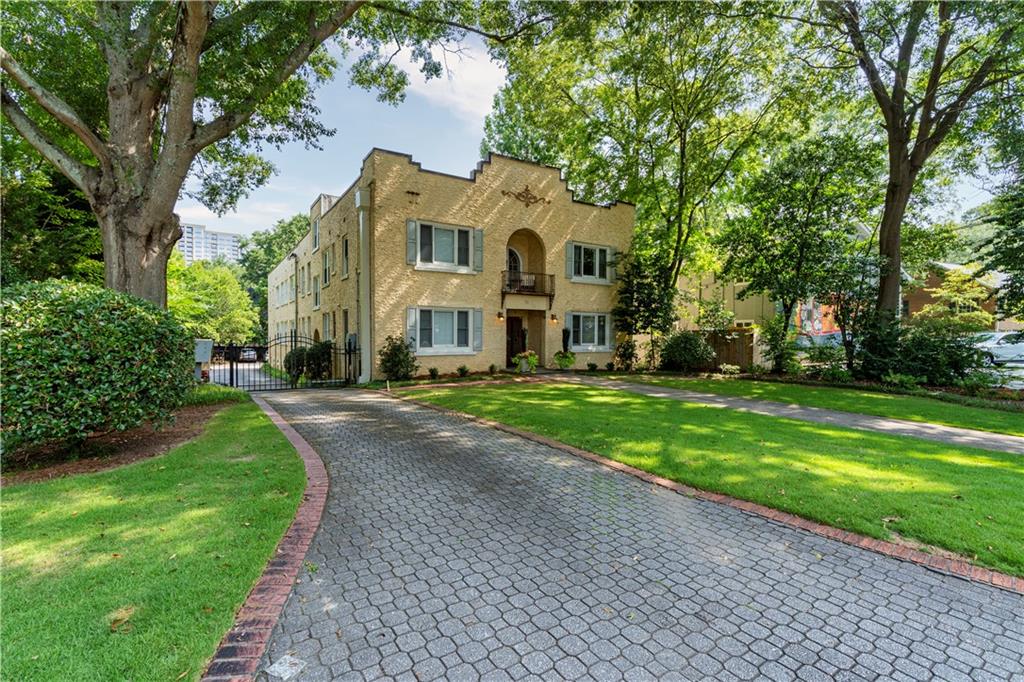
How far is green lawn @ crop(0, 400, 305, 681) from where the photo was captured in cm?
234

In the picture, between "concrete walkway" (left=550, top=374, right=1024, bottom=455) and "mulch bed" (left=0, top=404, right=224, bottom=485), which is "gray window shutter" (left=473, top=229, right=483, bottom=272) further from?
"mulch bed" (left=0, top=404, right=224, bottom=485)

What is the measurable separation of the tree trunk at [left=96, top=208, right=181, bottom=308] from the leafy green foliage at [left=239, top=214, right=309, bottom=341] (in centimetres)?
4796

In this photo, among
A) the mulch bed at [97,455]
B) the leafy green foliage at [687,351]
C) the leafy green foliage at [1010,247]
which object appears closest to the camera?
the mulch bed at [97,455]

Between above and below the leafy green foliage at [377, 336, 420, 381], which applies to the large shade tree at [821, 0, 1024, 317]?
above

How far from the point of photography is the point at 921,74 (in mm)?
16234

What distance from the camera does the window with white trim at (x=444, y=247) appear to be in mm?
16500

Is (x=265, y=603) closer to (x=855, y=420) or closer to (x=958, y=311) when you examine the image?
(x=855, y=420)

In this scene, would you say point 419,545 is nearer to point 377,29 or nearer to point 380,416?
point 380,416

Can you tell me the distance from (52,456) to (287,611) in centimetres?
602

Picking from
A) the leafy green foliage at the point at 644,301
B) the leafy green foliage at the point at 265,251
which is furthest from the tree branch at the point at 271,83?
the leafy green foliage at the point at 265,251

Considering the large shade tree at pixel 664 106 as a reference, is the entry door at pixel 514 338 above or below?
below

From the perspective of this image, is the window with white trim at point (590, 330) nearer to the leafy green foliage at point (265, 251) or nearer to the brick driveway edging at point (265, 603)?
the brick driveway edging at point (265, 603)

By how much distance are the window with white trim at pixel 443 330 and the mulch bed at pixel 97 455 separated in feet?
29.5

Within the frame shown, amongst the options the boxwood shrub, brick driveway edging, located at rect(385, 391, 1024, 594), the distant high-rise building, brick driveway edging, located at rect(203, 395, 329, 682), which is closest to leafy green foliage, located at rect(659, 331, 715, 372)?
brick driveway edging, located at rect(385, 391, 1024, 594)
